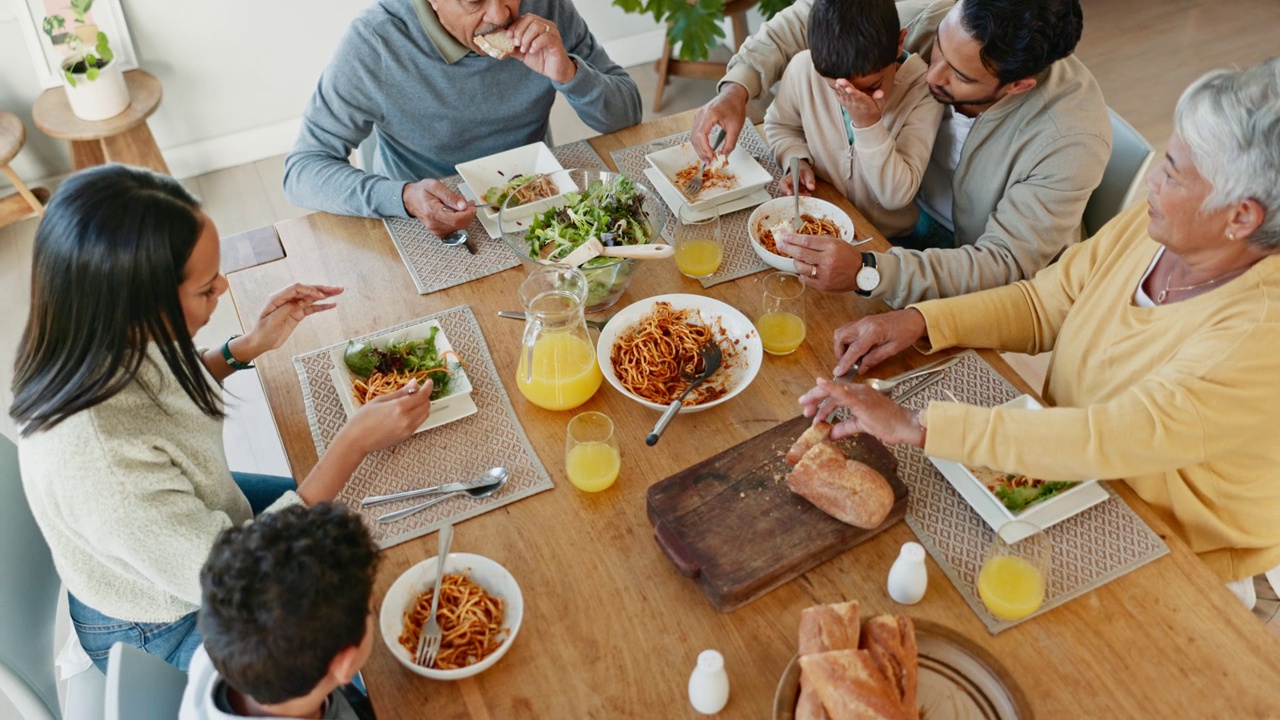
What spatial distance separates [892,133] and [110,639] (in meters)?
1.92

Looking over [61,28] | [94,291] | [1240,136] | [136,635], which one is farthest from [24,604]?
[61,28]

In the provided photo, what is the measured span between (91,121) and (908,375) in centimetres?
320

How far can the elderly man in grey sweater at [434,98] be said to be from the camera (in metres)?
2.20

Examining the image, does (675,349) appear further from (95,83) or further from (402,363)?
(95,83)

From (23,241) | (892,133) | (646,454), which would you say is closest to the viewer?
(646,454)

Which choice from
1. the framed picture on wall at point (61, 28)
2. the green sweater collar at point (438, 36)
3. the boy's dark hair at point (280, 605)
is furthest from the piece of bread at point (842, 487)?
the framed picture on wall at point (61, 28)

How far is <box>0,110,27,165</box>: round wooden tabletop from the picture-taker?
3.44 m

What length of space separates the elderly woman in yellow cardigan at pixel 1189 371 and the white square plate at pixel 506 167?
3.20 ft

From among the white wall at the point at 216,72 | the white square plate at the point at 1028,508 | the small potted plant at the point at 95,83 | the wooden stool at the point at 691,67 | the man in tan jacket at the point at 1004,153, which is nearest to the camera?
the white square plate at the point at 1028,508

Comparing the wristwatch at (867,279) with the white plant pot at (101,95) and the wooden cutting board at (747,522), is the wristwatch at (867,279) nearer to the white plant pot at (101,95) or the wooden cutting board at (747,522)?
the wooden cutting board at (747,522)

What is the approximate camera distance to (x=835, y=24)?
2008 mm

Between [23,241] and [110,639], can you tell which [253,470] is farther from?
[23,241]

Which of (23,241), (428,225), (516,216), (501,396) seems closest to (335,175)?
(428,225)

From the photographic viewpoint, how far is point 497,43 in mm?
2320
